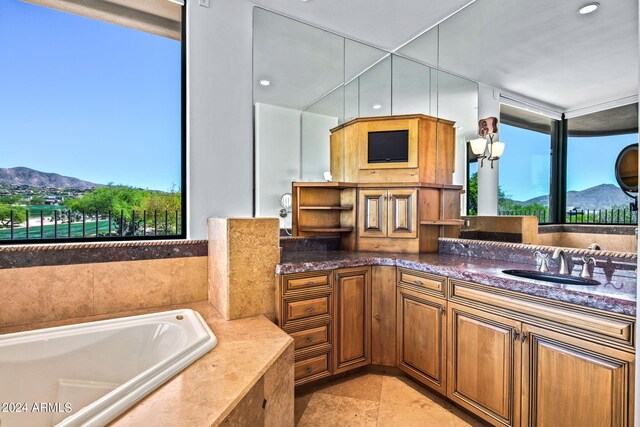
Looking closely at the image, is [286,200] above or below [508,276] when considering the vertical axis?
above

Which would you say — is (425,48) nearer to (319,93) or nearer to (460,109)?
(460,109)

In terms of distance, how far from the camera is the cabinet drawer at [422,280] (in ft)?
6.74

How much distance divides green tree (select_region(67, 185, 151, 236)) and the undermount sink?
254 cm

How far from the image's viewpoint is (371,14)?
273 cm

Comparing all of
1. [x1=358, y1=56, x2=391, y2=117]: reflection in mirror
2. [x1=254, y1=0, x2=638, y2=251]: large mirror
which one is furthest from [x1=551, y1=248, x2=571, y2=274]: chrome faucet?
[x1=358, y1=56, x2=391, y2=117]: reflection in mirror

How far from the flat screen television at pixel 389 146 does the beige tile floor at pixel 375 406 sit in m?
1.87

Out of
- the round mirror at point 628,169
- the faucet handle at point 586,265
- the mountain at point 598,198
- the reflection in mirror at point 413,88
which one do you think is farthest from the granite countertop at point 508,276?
the reflection in mirror at point 413,88

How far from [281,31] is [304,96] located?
0.58 m

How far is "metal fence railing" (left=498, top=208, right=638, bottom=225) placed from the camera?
1657 mm

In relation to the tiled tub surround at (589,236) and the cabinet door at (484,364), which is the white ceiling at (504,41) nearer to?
the tiled tub surround at (589,236)

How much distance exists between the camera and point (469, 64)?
2.65m

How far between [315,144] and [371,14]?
1.23 meters

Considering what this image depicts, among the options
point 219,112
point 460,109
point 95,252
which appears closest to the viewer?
point 95,252

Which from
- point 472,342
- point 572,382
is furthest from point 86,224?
point 572,382
